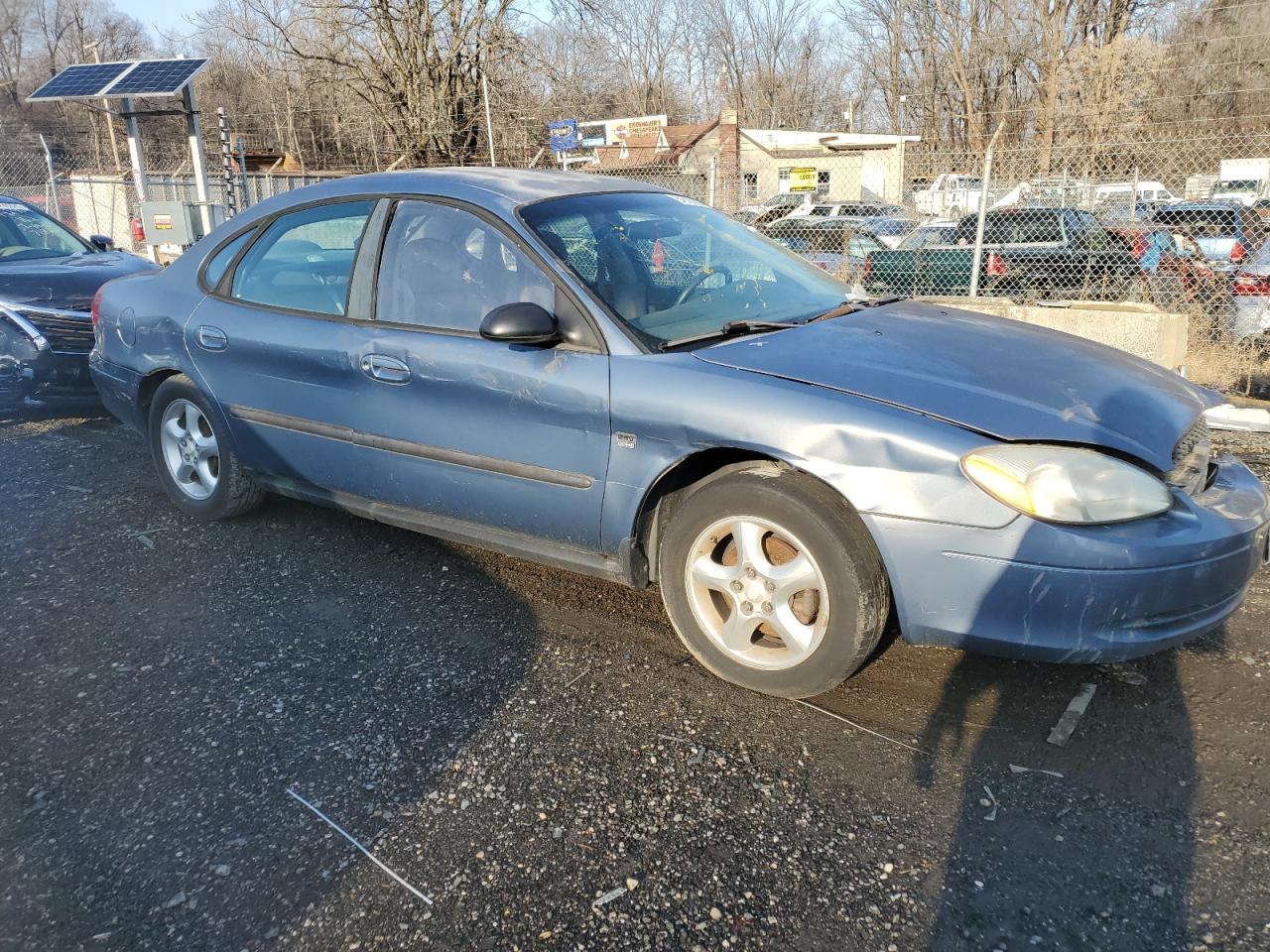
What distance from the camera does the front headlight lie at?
8.38 feet

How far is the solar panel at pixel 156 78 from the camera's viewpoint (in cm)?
1066

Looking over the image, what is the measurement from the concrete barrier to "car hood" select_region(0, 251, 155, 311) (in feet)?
20.7

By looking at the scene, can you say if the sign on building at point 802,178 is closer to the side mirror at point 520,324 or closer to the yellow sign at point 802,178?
the yellow sign at point 802,178

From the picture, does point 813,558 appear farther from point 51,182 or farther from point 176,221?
point 51,182

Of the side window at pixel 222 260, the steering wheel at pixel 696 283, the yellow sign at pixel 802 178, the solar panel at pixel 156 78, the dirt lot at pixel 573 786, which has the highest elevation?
the solar panel at pixel 156 78

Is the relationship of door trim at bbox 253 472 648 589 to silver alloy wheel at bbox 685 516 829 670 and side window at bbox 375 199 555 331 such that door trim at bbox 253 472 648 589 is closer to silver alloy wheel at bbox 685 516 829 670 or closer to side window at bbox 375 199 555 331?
silver alloy wheel at bbox 685 516 829 670

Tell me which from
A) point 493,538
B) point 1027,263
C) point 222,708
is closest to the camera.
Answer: point 222,708

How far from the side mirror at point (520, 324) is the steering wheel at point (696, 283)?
52cm

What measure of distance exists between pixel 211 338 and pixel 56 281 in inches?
138

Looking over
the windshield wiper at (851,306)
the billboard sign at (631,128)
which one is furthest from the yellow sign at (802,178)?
the billboard sign at (631,128)

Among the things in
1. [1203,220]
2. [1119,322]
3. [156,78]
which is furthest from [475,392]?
[1203,220]

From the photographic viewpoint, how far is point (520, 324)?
3164 millimetres

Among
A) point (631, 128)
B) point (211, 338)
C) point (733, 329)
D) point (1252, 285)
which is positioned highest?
point (631, 128)

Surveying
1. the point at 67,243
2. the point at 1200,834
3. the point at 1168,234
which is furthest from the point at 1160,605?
the point at 1168,234
